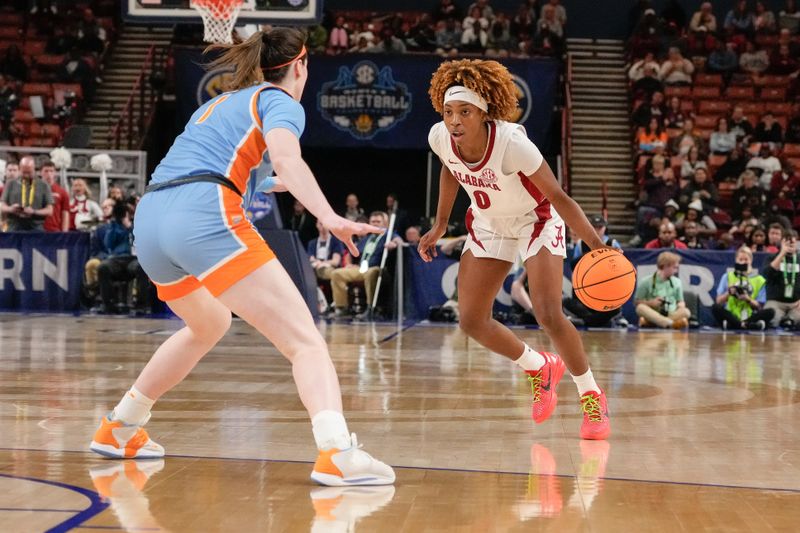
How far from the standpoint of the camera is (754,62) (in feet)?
78.9

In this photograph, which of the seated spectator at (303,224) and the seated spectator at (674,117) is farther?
the seated spectator at (674,117)

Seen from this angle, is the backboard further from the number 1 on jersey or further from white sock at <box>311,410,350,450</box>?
white sock at <box>311,410,350,450</box>

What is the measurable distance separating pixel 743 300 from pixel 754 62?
32.5 ft

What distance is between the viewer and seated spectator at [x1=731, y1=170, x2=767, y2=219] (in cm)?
1945

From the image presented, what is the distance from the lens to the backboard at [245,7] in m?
14.1

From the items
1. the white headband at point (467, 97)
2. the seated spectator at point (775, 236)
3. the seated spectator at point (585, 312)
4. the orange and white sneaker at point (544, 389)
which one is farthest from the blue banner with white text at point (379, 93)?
the white headband at point (467, 97)

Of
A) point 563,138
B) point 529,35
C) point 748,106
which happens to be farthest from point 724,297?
point 529,35

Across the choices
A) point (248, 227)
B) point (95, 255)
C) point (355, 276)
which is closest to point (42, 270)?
point (95, 255)

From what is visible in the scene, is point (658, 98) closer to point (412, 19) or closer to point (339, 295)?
point (412, 19)

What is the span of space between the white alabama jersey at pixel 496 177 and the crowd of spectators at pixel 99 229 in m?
11.0

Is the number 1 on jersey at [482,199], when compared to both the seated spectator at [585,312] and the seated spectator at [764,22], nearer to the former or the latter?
the seated spectator at [585,312]

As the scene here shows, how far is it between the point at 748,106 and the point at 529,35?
4717 mm

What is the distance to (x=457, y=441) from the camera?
18.6ft

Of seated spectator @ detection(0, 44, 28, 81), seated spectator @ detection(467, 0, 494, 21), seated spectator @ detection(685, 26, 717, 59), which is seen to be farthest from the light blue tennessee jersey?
seated spectator @ detection(685, 26, 717, 59)
